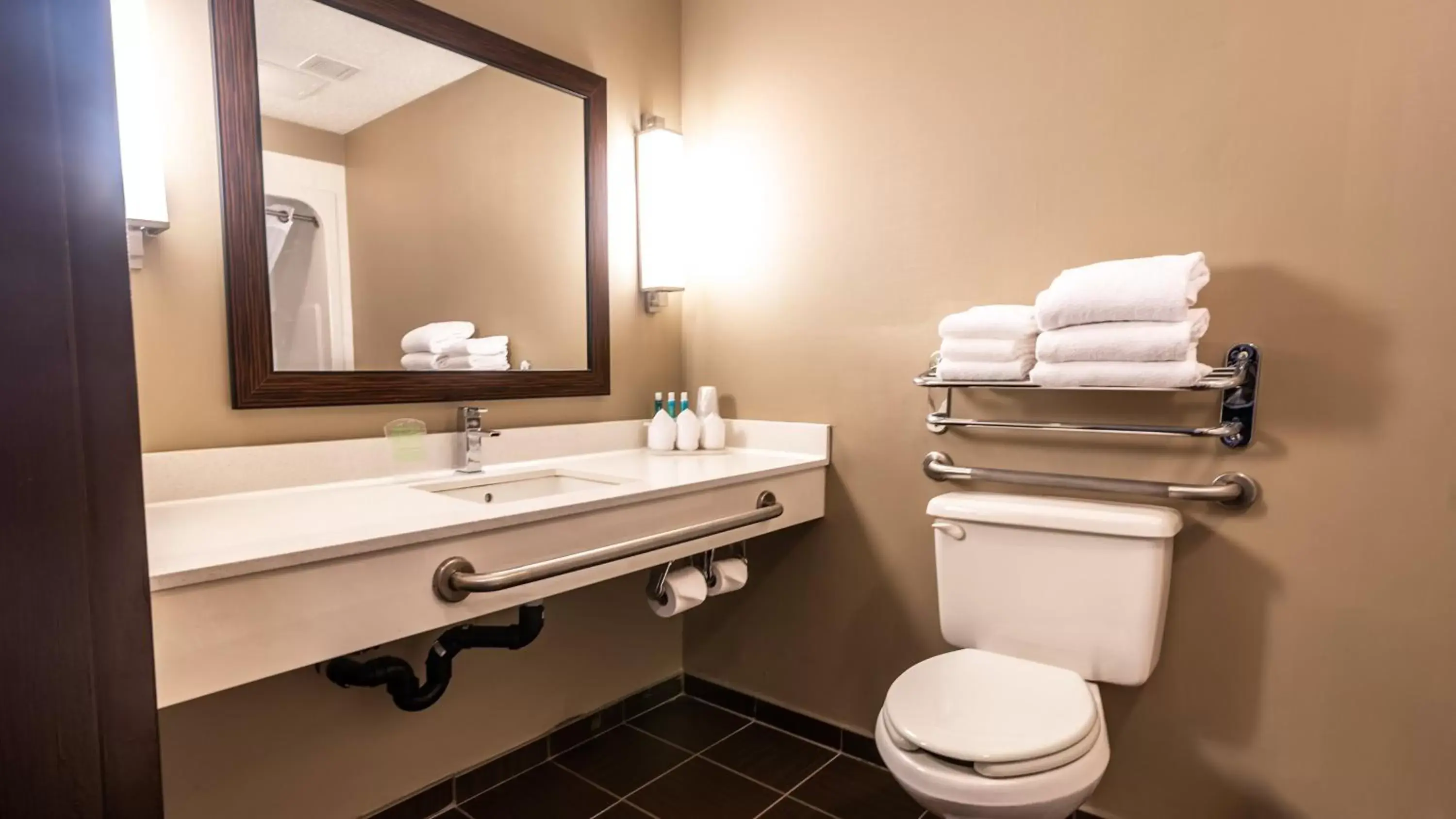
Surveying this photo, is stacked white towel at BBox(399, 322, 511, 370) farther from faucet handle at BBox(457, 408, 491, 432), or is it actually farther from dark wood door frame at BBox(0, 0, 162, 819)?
dark wood door frame at BBox(0, 0, 162, 819)

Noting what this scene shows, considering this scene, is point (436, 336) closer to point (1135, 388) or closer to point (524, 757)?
point (524, 757)

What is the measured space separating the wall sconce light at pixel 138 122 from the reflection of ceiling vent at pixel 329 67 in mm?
264

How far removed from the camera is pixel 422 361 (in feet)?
5.32

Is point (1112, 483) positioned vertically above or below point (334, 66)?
below

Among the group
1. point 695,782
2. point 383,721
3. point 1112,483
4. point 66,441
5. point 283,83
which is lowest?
point 695,782

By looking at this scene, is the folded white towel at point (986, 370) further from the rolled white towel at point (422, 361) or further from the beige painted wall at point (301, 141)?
the beige painted wall at point (301, 141)

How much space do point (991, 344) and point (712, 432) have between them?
0.82 m

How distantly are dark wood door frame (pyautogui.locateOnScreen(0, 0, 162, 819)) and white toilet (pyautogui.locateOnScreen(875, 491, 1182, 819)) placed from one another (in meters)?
1.08

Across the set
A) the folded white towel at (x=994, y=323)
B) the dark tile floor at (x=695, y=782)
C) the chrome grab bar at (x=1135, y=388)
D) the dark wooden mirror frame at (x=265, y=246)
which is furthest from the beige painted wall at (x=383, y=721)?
the folded white towel at (x=994, y=323)

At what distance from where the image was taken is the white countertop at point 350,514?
927mm

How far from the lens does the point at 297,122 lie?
1.40 metres

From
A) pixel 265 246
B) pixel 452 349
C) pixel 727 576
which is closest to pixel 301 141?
pixel 265 246

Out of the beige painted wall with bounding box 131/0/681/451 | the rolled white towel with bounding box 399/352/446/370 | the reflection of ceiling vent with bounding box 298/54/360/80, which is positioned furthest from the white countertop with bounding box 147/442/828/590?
the reflection of ceiling vent with bounding box 298/54/360/80

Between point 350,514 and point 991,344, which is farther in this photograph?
point 991,344
